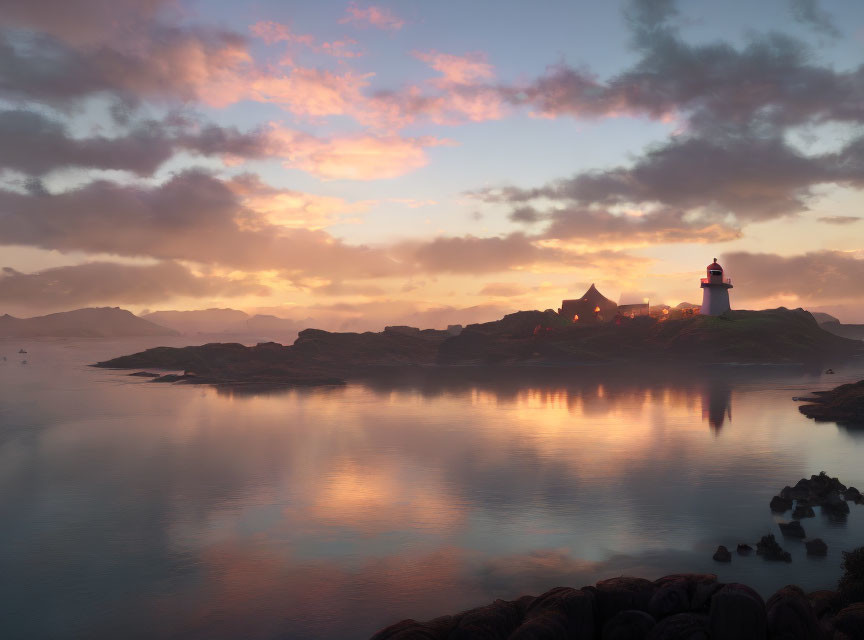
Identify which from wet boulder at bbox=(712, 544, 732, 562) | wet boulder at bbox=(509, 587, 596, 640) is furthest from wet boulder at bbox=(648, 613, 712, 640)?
wet boulder at bbox=(712, 544, 732, 562)

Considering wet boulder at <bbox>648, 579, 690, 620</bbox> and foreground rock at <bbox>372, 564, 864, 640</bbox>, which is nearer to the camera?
foreground rock at <bbox>372, 564, 864, 640</bbox>

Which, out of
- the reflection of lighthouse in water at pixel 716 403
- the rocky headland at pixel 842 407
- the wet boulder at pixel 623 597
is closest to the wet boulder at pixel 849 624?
the wet boulder at pixel 623 597

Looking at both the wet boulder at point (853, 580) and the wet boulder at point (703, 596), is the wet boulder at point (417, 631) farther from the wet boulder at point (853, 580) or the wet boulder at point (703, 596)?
the wet boulder at point (853, 580)

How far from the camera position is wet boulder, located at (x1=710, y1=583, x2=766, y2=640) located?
1432 cm

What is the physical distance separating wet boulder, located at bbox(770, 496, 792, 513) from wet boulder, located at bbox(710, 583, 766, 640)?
19.5 meters

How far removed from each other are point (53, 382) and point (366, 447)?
Answer: 94614 mm

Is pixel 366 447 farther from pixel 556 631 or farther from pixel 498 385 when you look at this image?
pixel 498 385

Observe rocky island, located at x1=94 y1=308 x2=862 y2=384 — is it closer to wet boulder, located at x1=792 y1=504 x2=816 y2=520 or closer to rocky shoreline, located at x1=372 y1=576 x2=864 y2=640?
wet boulder, located at x1=792 y1=504 x2=816 y2=520

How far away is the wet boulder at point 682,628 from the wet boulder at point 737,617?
24 cm

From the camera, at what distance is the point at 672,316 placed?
182 metres

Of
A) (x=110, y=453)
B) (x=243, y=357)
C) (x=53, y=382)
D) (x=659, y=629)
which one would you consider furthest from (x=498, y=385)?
(x=659, y=629)

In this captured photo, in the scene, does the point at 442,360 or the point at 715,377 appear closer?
the point at 715,377

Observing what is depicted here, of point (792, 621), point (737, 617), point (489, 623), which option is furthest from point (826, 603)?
point (489, 623)

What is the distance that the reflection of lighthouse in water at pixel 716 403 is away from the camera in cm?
6838
